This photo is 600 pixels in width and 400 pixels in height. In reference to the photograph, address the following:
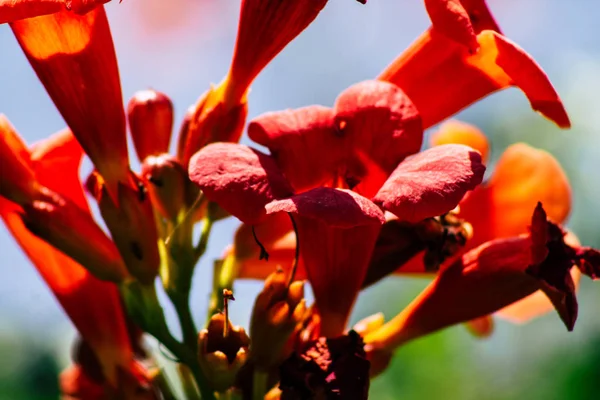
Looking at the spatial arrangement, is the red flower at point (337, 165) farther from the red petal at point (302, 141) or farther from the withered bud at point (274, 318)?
the withered bud at point (274, 318)

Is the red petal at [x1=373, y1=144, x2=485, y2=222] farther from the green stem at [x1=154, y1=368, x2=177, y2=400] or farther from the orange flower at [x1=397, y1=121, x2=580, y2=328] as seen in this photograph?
the green stem at [x1=154, y1=368, x2=177, y2=400]

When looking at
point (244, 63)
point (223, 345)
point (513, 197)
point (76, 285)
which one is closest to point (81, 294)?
point (76, 285)

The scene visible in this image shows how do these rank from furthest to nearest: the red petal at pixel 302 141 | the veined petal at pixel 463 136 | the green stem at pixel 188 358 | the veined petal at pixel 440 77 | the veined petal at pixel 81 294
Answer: the veined petal at pixel 463 136 → the veined petal at pixel 81 294 → the veined petal at pixel 440 77 → the green stem at pixel 188 358 → the red petal at pixel 302 141

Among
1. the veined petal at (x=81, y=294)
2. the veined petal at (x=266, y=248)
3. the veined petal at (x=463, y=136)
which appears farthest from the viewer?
the veined petal at (x=463, y=136)

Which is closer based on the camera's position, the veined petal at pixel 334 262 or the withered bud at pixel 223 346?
the withered bud at pixel 223 346

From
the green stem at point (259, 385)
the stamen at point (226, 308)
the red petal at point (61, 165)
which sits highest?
the red petal at point (61, 165)

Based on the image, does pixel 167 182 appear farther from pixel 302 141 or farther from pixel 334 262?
pixel 334 262

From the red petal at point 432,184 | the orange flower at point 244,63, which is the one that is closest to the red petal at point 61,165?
the orange flower at point 244,63
